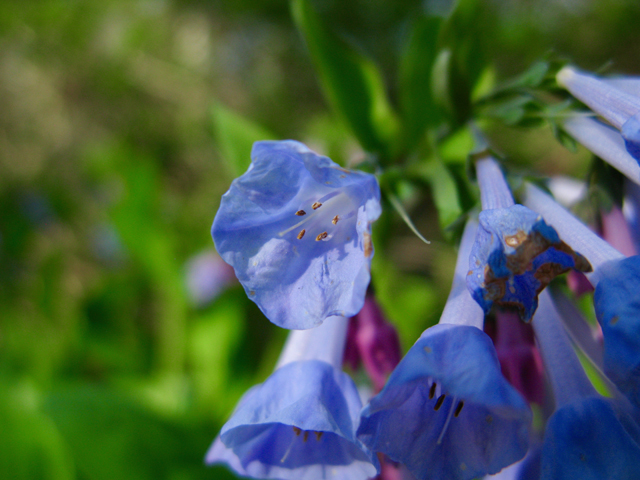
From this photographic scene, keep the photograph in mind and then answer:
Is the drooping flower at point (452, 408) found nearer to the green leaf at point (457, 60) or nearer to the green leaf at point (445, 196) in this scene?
the green leaf at point (445, 196)

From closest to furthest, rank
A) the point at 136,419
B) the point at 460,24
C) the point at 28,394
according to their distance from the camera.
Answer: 1. the point at 460,24
2. the point at 136,419
3. the point at 28,394

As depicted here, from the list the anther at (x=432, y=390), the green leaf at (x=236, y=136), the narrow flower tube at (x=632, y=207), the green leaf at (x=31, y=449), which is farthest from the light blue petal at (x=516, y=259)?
the green leaf at (x=31, y=449)

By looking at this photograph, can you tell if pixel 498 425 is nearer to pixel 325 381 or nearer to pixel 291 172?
pixel 325 381

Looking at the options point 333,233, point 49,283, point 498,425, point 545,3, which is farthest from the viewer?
point 545,3

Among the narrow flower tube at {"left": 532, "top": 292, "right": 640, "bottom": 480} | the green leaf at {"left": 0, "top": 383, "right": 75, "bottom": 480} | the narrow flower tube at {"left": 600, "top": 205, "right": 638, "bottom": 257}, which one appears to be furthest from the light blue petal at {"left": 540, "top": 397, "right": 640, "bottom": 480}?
the green leaf at {"left": 0, "top": 383, "right": 75, "bottom": 480}

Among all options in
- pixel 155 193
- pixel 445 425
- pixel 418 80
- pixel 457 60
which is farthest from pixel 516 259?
pixel 155 193

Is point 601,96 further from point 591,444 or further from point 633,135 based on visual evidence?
point 591,444

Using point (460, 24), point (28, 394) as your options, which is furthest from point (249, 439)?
point (28, 394)
